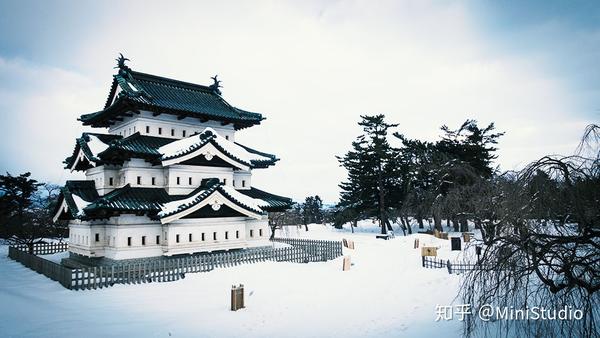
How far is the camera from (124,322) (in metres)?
11.4

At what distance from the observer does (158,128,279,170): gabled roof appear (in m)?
22.6

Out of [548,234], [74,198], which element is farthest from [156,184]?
[548,234]

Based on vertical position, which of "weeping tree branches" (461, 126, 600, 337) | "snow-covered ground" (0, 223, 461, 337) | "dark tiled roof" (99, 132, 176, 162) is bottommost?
"snow-covered ground" (0, 223, 461, 337)

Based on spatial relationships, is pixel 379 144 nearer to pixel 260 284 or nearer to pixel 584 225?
pixel 260 284

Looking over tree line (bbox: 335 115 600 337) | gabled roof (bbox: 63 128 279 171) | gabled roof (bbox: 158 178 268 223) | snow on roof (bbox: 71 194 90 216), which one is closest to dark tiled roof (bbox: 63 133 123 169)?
gabled roof (bbox: 63 128 279 171)

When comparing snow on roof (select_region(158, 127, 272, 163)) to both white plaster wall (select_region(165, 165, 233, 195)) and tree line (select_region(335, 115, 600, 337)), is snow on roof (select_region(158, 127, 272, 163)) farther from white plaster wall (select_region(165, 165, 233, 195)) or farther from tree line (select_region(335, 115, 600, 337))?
tree line (select_region(335, 115, 600, 337))

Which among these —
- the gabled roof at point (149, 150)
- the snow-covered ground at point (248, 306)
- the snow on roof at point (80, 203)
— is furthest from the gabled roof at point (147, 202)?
the snow-covered ground at point (248, 306)

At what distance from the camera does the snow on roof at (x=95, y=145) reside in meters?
23.0

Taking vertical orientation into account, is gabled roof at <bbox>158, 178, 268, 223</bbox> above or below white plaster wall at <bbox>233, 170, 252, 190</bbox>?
below

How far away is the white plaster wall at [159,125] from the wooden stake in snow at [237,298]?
15.8 meters

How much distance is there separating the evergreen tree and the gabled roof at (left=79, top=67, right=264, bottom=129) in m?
23.3

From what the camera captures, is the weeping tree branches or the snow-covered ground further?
the snow-covered ground

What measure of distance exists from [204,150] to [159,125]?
14.2ft

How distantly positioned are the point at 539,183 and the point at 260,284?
1321 centimetres
